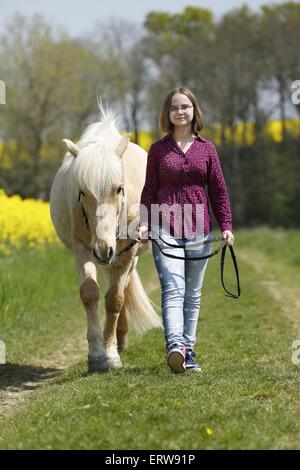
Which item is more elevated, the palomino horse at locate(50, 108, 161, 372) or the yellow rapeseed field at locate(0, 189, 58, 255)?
the palomino horse at locate(50, 108, 161, 372)

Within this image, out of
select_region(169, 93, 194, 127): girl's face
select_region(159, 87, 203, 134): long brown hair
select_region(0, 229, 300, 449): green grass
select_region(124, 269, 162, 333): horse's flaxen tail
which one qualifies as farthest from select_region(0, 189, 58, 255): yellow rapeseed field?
select_region(169, 93, 194, 127): girl's face

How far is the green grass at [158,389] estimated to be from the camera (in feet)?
15.0

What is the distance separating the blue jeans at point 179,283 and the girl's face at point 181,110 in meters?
0.89

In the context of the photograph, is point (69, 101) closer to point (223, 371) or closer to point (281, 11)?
point (281, 11)

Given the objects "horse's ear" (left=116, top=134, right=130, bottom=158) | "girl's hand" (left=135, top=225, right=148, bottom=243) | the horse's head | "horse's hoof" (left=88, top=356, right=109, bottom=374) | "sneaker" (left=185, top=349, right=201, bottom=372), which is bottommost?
"horse's hoof" (left=88, top=356, right=109, bottom=374)

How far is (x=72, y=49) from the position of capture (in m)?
37.5

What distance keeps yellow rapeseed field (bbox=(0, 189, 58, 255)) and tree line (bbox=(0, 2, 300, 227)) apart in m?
18.3

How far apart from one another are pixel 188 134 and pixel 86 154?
0.86m

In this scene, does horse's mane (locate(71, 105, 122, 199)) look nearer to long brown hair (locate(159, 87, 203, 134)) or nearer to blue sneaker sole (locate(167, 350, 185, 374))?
long brown hair (locate(159, 87, 203, 134))

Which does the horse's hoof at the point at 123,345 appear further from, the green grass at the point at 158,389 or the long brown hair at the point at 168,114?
the long brown hair at the point at 168,114

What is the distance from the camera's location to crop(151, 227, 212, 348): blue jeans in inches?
257

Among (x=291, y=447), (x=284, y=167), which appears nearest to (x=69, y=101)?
(x=284, y=167)

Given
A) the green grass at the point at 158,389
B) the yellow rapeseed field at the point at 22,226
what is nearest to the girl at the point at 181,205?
the green grass at the point at 158,389

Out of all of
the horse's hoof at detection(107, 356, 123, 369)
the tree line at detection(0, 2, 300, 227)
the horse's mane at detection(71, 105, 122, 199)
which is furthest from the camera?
the tree line at detection(0, 2, 300, 227)
